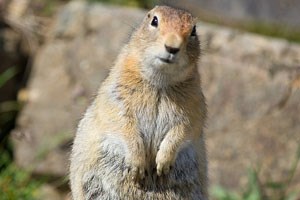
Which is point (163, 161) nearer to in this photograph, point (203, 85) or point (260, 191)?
point (260, 191)

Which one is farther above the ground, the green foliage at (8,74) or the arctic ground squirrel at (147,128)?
the arctic ground squirrel at (147,128)

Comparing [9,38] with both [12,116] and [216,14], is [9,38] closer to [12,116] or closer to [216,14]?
[12,116]

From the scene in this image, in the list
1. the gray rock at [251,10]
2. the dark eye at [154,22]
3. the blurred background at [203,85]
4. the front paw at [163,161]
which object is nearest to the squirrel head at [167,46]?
the dark eye at [154,22]

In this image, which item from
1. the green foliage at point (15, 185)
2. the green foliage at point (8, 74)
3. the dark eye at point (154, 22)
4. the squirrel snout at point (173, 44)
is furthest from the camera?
the green foliage at point (8, 74)

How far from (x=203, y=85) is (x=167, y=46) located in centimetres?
387

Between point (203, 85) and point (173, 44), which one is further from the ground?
point (173, 44)

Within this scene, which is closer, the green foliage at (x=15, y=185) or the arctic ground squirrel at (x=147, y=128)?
the arctic ground squirrel at (x=147, y=128)

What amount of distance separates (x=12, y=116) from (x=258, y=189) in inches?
132

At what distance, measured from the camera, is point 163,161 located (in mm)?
5848

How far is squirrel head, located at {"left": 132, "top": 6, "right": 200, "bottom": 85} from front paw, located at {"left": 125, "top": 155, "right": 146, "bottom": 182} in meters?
0.51

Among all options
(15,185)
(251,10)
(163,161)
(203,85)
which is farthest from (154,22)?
(251,10)

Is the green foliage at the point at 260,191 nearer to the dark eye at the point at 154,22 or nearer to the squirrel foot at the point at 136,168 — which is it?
the squirrel foot at the point at 136,168

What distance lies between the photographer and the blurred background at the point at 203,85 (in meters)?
9.16

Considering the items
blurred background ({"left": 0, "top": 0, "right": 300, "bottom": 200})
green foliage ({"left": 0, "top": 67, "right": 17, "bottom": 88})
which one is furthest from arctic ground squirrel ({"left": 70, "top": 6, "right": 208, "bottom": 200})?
green foliage ({"left": 0, "top": 67, "right": 17, "bottom": 88})
